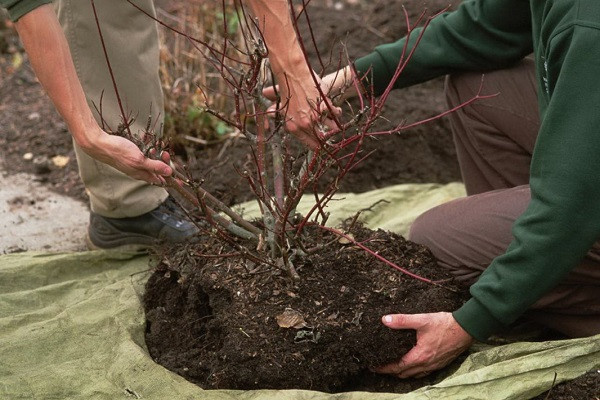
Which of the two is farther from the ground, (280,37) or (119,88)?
(280,37)

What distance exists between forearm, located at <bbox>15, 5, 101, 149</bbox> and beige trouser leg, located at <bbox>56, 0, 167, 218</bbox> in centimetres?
50

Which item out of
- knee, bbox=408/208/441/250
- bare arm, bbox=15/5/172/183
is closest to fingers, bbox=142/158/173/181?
bare arm, bbox=15/5/172/183

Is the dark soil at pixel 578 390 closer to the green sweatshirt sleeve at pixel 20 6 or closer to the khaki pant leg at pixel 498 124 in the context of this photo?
the khaki pant leg at pixel 498 124

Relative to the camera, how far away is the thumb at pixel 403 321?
2.14 metres

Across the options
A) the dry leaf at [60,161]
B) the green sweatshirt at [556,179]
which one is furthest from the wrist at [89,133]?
the dry leaf at [60,161]

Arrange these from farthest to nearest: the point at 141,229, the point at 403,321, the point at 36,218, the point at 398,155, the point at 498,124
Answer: the point at 398,155 → the point at 36,218 → the point at 141,229 → the point at 498,124 → the point at 403,321

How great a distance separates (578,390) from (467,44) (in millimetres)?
1162

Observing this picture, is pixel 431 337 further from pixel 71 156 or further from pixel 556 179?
pixel 71 156

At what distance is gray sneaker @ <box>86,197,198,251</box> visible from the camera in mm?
2844

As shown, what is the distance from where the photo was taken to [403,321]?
7.01ft

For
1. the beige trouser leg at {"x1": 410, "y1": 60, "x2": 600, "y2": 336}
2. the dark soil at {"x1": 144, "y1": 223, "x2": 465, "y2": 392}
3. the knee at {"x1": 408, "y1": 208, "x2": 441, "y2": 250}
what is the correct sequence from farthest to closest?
the knee at {"x1": 408, "y1": 208, "x2": 441, "y2": 250} → the beige trouser leg at {"x1": 410, "y1": 60, "x2": 600, "y2": 336} → the dark soil at {"x1": 144, "y1": 223, "x2": 465, "y2": 392}

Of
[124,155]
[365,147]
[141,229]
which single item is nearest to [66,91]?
[124,155]

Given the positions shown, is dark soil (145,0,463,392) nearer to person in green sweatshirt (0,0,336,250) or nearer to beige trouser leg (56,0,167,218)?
person in green sweatshirt (0,0,336,250)

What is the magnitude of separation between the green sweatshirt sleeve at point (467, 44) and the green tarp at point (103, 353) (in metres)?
0.99
